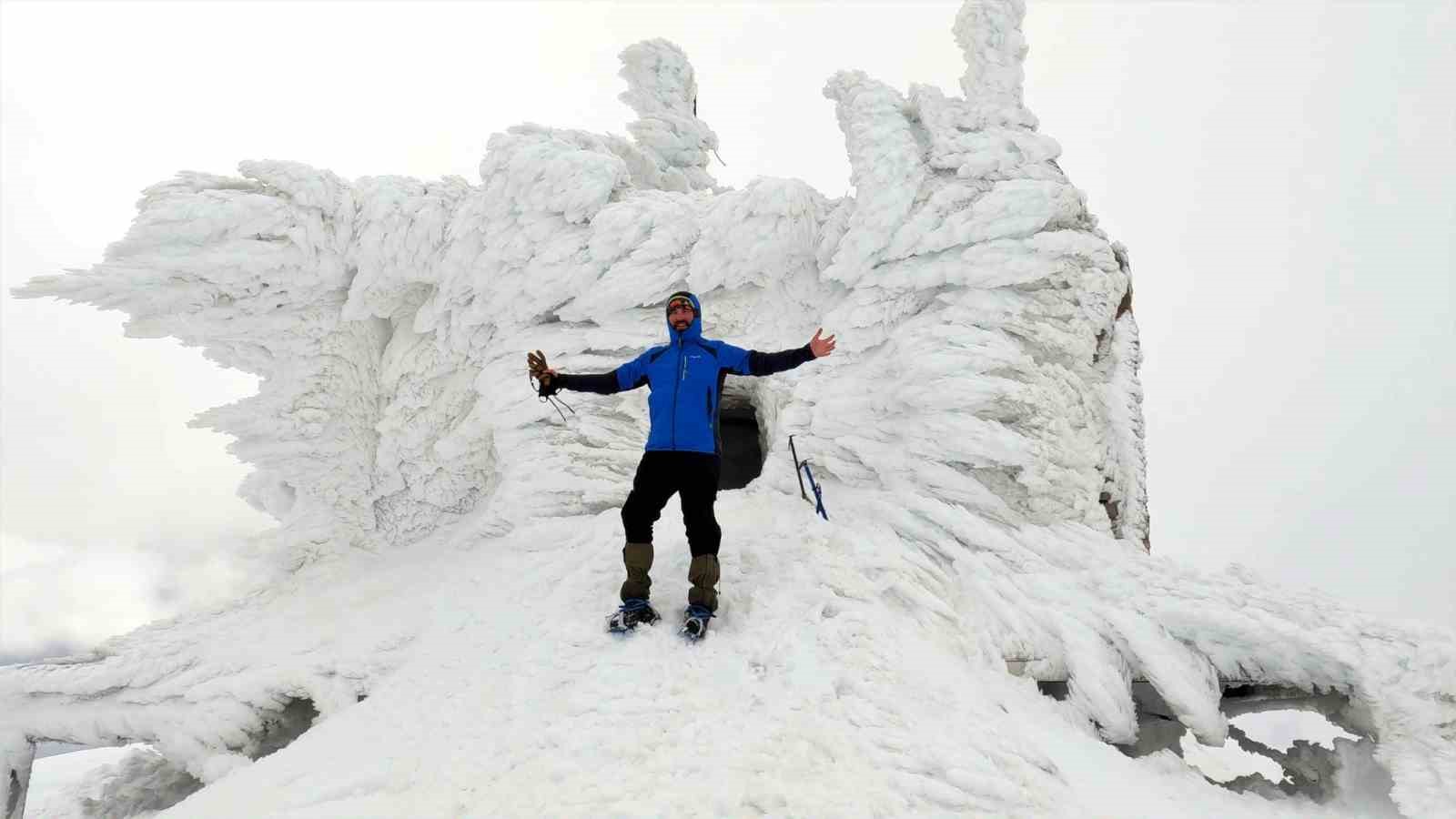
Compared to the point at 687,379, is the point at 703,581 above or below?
below

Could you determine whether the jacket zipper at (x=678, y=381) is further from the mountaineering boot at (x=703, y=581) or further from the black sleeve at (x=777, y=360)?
the mountaineering boot at (x=703, y=581)

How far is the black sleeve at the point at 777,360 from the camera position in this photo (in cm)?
459

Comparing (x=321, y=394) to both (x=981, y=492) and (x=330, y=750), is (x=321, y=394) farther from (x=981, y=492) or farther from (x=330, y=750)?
(x=981, y=492)

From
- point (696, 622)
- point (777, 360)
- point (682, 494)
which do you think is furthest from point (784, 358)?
point (696, 622)

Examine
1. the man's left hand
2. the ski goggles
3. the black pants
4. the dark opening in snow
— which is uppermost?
the ski goggles

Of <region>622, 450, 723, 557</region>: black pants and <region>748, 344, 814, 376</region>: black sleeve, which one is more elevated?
<region>748, 344, 814, 376</region>: black sleeve

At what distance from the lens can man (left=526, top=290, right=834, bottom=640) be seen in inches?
176

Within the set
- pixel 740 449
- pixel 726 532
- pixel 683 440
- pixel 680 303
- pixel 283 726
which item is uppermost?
pixel 680 303

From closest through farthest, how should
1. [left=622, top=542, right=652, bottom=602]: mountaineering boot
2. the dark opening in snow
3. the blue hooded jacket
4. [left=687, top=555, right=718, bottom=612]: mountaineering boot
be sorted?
1. [left=687, top=555, right=718, bottom=612]: mountaineering boot
2. [left=622, top=542, right=652, bottom=602]: mountaineering boot
3. the blue hooded jacket
4. the dark opening in snow

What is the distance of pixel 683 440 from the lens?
459 cm

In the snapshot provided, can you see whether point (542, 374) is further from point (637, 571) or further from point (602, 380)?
point (637, 571)

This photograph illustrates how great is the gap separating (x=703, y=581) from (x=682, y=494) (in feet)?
2.04

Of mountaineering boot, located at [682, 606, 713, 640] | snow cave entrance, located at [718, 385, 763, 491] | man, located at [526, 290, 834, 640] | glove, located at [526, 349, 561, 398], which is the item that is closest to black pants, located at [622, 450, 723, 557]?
man, located at [526, 290, 834, 640]

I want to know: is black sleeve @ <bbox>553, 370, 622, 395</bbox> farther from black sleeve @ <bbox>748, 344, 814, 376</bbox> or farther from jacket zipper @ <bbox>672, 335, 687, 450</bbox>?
black sleeve @ <bbox>748, 344, 814, 376</bbox>
